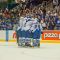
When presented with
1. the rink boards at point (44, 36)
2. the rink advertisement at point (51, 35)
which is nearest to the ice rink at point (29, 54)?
the rink boards at point (44, 36)

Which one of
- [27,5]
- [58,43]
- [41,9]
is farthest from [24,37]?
[27,5]

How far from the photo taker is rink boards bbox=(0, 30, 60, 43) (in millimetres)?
16797

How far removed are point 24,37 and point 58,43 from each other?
103 inches

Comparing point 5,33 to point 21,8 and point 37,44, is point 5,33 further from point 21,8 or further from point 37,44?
point 21,8

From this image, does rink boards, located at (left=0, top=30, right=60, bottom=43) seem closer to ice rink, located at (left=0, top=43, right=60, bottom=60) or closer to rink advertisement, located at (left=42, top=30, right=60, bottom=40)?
rink advertisement, located at (left=42, top=30, right=60, bottom=40)

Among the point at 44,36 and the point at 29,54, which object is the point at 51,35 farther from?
the point at 29,54

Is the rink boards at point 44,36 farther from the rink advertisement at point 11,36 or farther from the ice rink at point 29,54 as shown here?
the ice rink at point 29,54

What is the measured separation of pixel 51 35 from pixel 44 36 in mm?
377

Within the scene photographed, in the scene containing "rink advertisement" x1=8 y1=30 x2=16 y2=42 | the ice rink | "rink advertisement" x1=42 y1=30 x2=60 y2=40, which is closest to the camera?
the ice rink

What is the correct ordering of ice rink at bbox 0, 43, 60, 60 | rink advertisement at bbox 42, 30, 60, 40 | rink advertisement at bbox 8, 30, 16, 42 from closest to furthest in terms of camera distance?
ice rink at bbox 0, 43, 60, 60 → rink advertisement at bbox 8, 30, 16, 42 → rink advertisement at bbox 42, 30, 60, 40

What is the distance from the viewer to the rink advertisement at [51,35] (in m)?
16.9

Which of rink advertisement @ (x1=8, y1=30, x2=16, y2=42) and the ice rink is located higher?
rink advertisement @ (x1=8, y1=30, x2=16, y2=42)

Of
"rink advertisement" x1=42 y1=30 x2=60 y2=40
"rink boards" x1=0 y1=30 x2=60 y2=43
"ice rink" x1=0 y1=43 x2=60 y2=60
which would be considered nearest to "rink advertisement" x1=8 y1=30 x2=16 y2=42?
"rink boards" x1=0 y1=30 x2=60 y2=43

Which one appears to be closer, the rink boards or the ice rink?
the ice rink
